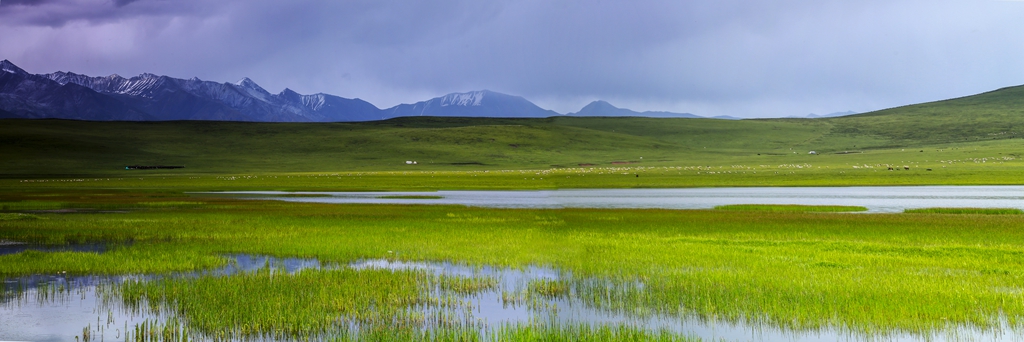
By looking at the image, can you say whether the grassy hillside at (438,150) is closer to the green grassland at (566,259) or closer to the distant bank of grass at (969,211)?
the distant bank of grass at (969,211)

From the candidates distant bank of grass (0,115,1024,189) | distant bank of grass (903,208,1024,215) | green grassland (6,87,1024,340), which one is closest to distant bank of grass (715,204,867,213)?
green grassland (6,87,1024,340)

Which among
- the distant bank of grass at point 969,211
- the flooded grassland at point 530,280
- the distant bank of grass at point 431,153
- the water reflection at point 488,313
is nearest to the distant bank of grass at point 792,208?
the distant bank of grass at point 969,211

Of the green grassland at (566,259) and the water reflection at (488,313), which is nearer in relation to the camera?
the water reflection at (488,313)

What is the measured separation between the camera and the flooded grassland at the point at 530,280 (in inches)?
462

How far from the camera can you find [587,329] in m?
11.1

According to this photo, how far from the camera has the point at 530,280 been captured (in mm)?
16297

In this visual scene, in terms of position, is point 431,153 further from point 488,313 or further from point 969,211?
point 488,313

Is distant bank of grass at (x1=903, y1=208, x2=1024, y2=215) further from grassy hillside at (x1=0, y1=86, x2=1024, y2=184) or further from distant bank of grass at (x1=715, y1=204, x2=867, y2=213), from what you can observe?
grassy hillside at (x1=0, y1=86, x2=1024, y2=184)

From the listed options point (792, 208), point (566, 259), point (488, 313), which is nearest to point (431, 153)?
point (792, 208)

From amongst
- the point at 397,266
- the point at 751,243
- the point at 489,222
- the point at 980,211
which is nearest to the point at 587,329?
the point at 397,266

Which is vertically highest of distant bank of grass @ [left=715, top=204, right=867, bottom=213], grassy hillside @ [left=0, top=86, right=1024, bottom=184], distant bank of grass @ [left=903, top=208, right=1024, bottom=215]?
grassy hillside @ [left=0, top=86, right=1024, bottom=184]

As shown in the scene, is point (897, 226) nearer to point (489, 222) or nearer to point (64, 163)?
point (489, 222)

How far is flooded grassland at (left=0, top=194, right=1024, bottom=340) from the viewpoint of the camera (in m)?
11.7

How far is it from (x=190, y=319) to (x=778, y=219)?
87.5 feet
